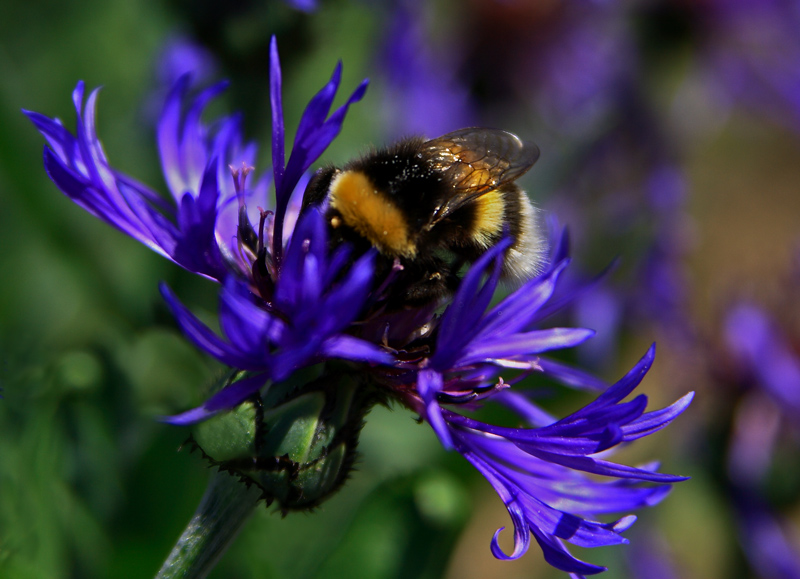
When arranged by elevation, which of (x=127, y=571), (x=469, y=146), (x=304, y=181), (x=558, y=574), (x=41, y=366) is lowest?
(x=558, y=574)

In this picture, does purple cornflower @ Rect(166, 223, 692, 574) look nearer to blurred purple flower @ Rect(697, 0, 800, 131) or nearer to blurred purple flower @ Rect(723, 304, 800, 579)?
blurred purple flower @ Rect(723, 304, 800, 579)

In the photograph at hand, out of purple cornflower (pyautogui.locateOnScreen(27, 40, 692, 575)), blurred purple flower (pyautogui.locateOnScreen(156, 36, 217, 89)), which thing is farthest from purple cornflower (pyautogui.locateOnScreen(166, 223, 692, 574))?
blurred purple flower (pyautogui.locateOnScreen(156, 36, 217, 89))

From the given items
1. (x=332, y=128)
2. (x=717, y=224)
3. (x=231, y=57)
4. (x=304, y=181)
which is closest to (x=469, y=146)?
(x=332, y=128)

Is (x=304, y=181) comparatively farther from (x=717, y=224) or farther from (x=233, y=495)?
(x=717, y=224)

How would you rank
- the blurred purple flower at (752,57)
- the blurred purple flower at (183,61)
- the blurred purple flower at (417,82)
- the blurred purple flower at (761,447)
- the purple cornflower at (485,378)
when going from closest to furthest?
the purple cornflower at (485,378)
the blurred purple flower at (183,61)
the blurred purple flower at (761,447)
the blurred purple flower at (417,82)
the blurred purple flower at (752,57)

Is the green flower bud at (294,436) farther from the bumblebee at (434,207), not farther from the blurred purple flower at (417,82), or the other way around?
the blurred purple flower at (417,82)

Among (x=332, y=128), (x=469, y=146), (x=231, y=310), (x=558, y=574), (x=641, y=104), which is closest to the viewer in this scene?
(x=231, y=310)

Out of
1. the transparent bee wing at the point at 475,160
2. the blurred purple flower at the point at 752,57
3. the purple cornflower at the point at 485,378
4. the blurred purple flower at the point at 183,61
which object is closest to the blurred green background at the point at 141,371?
the blurred purple flower at the point at 183,61
